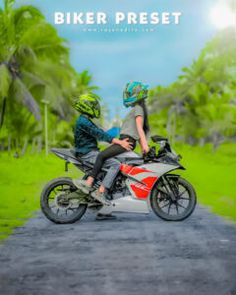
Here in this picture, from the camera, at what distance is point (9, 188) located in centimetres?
1249

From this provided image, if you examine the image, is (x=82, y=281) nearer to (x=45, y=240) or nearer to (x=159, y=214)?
(x=45, y=240)

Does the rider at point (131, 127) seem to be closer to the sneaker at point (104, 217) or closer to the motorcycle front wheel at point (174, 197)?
the sneaker at point (104, 217)

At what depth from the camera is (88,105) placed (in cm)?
724

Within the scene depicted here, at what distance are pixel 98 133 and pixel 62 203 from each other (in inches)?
35.0

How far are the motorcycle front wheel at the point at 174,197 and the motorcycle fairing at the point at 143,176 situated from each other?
0.09 m

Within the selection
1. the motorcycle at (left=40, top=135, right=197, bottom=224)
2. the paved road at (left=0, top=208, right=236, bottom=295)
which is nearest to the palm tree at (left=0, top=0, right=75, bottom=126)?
the motorcycle at (left=40, top=135, right=197, bottom=224)

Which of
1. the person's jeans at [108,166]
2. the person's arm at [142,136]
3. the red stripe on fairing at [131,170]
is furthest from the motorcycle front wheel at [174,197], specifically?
the person's jeans at [108,166]

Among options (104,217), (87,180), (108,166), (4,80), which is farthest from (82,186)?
(4,80)

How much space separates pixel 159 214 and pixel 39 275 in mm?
2903

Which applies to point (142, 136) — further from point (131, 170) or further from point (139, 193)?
point (139, 193)

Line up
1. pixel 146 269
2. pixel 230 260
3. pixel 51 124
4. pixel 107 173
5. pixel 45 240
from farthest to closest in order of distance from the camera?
pixel 51 124 → pixel 107 173 → pixel 45 240 → pixel 230 260 → pixel 146 269

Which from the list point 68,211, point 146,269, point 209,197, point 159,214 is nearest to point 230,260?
point 146,269

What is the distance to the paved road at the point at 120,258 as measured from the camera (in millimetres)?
4164

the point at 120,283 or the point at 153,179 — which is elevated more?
the point at 153,179
